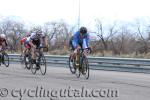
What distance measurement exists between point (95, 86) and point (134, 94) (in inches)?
64.7

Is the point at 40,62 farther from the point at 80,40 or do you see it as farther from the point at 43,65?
the point at 80,40

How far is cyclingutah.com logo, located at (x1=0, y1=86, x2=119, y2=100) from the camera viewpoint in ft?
30.0

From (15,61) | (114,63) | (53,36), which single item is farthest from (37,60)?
(53,36)

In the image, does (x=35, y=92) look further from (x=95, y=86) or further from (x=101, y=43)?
(x=101, y=43)

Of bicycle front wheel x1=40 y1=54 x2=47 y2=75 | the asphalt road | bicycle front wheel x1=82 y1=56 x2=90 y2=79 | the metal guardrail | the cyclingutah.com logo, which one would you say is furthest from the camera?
the metal guardrail

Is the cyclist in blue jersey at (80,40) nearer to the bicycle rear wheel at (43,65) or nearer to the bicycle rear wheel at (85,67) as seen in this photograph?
the bicycle rear wheel at (85,67)

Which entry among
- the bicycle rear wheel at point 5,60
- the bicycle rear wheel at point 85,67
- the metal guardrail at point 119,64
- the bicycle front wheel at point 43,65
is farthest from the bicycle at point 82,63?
the bicycle rear wheel at point 5,60

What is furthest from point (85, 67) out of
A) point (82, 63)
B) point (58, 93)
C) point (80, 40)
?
point (58, 93)

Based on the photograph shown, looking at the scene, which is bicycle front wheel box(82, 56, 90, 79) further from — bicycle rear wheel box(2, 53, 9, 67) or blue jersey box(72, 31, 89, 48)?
bicycle rear wheel box(2, 53, 9, 67)

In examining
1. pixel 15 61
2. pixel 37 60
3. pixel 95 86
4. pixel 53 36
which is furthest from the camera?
pixel 53 36

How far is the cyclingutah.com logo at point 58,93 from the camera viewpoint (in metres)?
9.16

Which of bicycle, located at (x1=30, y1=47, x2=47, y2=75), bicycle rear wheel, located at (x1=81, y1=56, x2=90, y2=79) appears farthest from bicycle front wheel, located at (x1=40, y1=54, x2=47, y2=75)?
bicycle rear wheel, located at (x1=81, y1=56, x2=90, y2=79)

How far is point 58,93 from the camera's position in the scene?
31.6 ft

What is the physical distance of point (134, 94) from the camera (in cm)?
960
